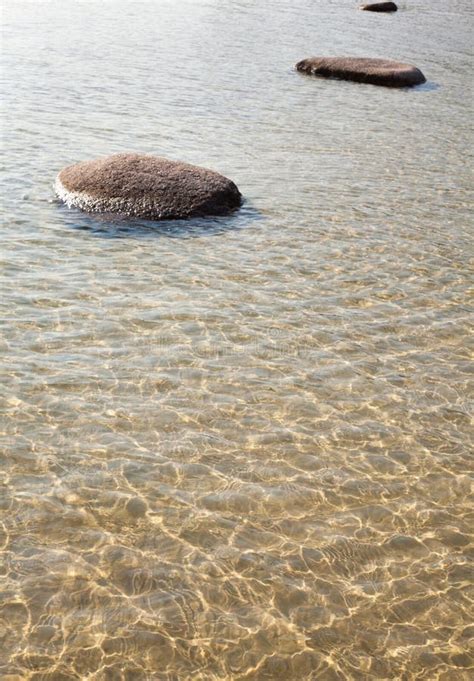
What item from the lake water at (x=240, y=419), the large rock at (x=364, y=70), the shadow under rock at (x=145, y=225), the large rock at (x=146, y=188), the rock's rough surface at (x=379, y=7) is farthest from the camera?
the rock's rough surface at (x=379, y=7)

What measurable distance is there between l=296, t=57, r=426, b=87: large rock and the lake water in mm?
7502

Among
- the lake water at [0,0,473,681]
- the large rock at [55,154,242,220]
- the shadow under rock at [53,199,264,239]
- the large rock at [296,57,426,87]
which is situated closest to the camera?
A: the lake water at [0,0,473,681]

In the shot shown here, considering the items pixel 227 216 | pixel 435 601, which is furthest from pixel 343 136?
pixel 435 601

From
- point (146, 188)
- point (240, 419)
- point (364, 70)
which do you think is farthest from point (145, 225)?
point (364, 70)

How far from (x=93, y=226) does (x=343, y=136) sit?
24.8ft

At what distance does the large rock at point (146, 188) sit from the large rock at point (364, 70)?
39.7 feet

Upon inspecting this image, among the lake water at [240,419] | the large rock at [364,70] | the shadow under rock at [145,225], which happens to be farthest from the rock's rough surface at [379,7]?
the shadow under rock at [145,225]

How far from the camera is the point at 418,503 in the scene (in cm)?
636

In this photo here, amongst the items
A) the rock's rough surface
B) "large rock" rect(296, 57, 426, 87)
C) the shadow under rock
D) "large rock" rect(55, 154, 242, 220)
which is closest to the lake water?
the shadow under rock

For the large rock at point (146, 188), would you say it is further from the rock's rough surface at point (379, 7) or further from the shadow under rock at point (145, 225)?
the rock's rough surface at point (379, 7)

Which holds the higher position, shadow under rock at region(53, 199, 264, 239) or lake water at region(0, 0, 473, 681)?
shadow under rock at region(53, 199, 264, 239)

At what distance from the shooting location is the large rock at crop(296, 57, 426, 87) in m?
22.6

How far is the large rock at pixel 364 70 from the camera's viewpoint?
74.1 ft

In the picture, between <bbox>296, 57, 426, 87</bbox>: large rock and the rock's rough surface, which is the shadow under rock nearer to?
<bbox>296, 57, 426, 87</bbox>: large rock
